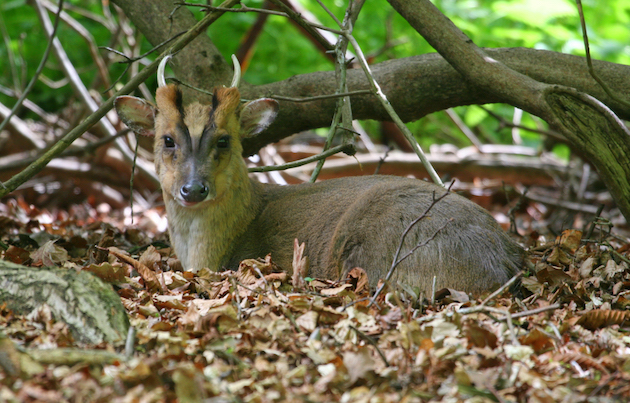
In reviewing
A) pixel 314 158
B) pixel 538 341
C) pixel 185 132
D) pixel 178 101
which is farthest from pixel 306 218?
pixel 538 341

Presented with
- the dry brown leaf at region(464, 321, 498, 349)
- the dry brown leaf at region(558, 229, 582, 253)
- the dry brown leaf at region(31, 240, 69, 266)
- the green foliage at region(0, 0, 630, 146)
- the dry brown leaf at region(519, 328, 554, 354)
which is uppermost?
the green foliage at region(0, 0, 630, 146)

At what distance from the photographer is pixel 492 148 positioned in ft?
34.6

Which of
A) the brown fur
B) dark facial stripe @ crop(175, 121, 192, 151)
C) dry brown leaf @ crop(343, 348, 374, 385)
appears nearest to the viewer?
dry brown leaf @ crop(343, 348, 374, 385)

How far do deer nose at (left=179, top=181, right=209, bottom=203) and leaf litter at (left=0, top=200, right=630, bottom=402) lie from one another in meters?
0.58

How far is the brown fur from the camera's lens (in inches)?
162

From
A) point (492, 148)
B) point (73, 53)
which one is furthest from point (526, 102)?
point (73, 53)

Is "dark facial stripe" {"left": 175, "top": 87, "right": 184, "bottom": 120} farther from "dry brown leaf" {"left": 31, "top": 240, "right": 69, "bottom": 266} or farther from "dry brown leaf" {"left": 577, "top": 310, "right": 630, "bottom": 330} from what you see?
"dry brown leaf" {"left": 577, "top": 310, "right": 630, "bottom": 330}

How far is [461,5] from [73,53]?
6.26 m

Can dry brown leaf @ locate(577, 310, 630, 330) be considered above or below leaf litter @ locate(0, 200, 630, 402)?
below

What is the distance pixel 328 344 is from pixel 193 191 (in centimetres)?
189

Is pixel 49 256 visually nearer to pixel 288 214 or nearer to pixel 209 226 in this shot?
pixel 209 226

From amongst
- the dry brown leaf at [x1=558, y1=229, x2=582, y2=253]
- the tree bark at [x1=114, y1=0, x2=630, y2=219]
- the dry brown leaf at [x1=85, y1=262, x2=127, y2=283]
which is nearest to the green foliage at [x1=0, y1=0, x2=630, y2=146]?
the tree bark at [x1=114, y1=0, x2=630, y2=219]

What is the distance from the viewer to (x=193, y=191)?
14.8ft

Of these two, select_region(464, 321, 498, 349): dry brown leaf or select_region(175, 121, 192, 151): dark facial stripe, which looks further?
select_region(175, 121, 192, 151): dark facial stripe
